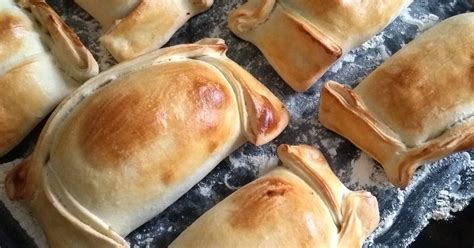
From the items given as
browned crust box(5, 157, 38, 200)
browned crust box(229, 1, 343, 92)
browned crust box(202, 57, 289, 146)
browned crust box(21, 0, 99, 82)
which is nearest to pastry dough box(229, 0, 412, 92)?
browned crust box(229, 1, 343, 92)

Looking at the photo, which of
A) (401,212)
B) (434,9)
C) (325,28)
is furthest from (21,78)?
(434,9)

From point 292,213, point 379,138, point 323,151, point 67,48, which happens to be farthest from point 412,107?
point 67,48

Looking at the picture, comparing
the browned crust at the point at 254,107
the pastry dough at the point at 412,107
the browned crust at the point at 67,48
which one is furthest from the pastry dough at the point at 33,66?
the pastry dough at the point at 412,107

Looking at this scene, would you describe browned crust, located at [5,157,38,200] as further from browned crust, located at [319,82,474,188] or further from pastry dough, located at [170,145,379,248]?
browned crust, located at [319,82,474,188]

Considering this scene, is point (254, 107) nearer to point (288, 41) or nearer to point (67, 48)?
point (288, 41)

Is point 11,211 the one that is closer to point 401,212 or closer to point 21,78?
point 21,78
